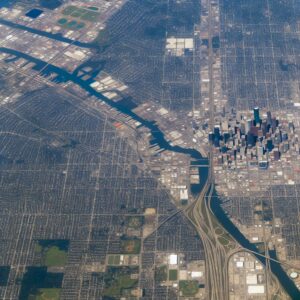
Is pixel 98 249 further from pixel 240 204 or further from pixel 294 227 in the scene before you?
pixel 294 227

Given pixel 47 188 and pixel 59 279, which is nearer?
pixel 59 279

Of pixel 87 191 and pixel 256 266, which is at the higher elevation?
pixel 87 191

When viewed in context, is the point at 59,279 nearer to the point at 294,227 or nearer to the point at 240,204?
the point at 240,204

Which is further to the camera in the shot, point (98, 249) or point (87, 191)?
point (87, 191)

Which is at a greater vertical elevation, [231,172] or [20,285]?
[231,172]

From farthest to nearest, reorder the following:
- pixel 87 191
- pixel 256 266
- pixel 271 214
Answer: pixel 87 191
pixel 271 214
pixel 256 266

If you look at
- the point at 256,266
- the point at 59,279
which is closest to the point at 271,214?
the point at 256,266

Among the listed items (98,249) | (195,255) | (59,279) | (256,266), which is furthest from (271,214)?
(59,279)

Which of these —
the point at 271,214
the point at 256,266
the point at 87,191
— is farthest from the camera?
the point at 87,191

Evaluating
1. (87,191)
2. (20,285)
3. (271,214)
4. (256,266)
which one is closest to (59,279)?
(20,285)
